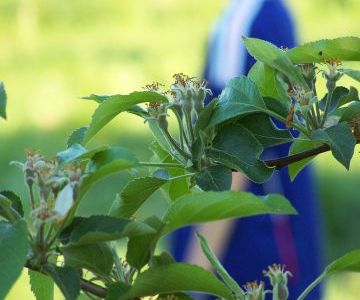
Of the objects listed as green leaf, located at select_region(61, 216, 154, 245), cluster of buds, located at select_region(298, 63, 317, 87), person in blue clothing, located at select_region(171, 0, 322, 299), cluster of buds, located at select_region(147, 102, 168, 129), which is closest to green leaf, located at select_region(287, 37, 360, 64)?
cluster of buds, located at select_region(298, 63, 317, 87)

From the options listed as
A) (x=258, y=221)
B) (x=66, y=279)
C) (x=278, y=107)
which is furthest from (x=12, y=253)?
(x=258, y=221)

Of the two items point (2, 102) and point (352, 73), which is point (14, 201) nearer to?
point (2, 102)

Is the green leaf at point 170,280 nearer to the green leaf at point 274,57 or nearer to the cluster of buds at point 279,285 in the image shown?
the cluster of buds at point 279,285

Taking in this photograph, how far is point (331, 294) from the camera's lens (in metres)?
4.19

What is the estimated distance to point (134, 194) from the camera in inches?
33.6

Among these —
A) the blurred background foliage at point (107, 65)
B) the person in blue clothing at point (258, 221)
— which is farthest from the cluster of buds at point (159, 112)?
the blurred background foliage at point (107, 65)

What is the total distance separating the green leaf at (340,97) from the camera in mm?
865

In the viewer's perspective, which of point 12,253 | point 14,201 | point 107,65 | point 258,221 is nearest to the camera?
point 12,253

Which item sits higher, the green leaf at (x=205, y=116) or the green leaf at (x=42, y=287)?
the green leaf at (x=205, y=116)

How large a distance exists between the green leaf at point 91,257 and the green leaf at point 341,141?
199 millimetres

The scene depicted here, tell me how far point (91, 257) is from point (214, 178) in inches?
4.7

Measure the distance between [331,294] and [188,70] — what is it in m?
2.67

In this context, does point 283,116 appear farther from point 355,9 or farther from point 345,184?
point 355,9

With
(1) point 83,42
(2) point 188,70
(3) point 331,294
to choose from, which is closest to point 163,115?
(3) point 331,294
